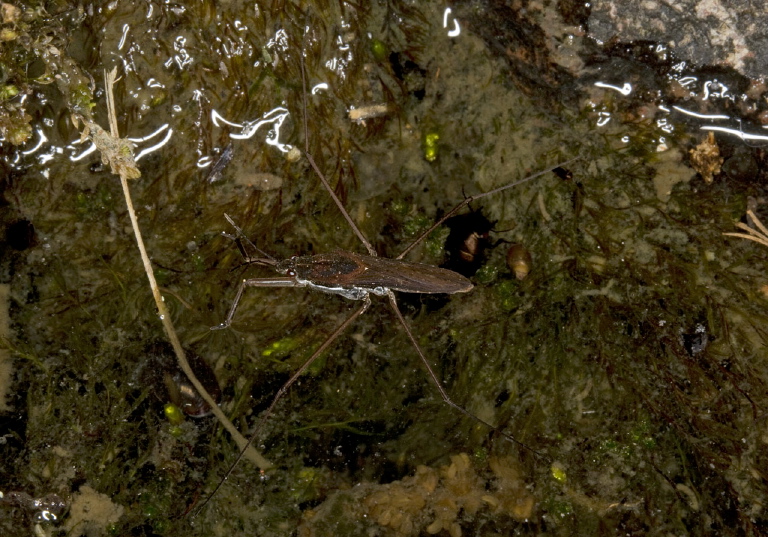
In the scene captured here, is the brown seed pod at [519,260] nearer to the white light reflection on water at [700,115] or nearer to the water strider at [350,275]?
the water strider at [350,275]

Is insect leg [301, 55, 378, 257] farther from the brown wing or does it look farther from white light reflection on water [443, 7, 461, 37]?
white light reflection on water [443, 7, 461, 37]

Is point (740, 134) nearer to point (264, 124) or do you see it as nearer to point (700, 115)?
point (700, 115)

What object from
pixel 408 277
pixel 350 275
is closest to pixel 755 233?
pixel 408 277

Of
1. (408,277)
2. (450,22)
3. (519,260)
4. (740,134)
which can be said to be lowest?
(519,260)

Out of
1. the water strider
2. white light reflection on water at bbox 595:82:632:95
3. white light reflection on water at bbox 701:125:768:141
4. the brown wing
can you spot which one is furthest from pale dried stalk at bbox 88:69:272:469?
white light reflection on water at bbox 701:125:768:141

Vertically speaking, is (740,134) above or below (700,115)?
below

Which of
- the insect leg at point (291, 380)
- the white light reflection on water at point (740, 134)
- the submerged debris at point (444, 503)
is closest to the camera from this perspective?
the white light reflection on water at point (740, 134)

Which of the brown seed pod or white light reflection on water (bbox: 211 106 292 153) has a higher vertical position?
white light reflection on water (bbox: 211 106 292 153)

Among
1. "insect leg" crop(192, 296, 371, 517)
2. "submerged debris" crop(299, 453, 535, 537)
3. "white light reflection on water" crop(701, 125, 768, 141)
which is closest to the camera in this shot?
"white light reflection on water" crop(701, 125, 768, 141)

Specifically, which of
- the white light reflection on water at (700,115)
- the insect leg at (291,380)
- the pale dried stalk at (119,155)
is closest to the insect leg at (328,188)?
the insect leg at (291,380)
